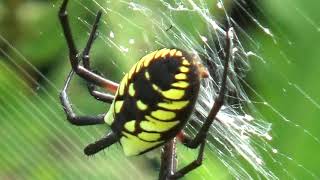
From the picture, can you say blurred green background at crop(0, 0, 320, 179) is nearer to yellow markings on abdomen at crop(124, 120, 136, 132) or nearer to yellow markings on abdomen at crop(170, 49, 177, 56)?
yellow markings on abdomen at crop(124, 120, 136, 132)

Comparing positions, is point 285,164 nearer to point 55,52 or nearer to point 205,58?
point 205,58

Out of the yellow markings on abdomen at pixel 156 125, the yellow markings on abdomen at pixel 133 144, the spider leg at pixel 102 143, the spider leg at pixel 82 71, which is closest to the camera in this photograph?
the yellow markings on abdomen at pixel 156 125

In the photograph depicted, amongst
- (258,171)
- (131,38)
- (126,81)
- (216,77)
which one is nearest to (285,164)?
(258,171)

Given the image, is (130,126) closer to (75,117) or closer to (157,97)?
(157,97)

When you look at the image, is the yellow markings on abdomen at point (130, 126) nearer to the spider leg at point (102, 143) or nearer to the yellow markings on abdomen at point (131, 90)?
the yellow markings on abdomen at point (131, 90)

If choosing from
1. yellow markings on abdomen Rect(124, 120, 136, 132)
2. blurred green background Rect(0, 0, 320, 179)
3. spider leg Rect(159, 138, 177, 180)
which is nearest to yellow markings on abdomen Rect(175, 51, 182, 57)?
yellow markings on abdomen Rect(124, 120, 136, 132)

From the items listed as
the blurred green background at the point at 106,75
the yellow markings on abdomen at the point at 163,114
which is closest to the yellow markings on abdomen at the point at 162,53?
the yellow markings on abdomen at the point at 163,114

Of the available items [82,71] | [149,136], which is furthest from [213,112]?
[82,71]
